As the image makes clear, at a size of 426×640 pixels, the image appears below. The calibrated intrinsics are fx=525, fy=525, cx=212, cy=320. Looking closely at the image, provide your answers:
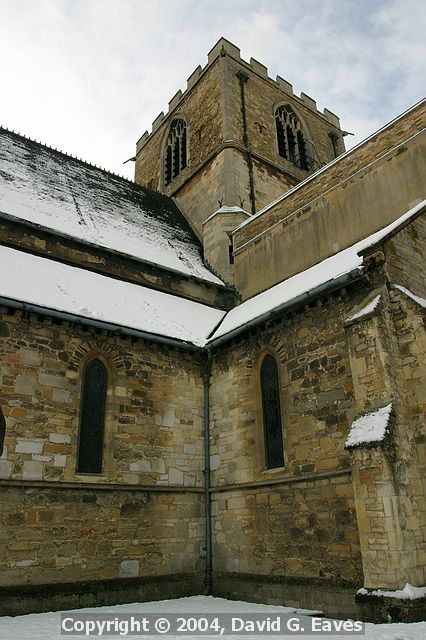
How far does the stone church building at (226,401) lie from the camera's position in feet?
28.2

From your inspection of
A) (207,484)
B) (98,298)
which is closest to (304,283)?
(98,298)

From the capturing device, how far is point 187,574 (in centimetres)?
1084

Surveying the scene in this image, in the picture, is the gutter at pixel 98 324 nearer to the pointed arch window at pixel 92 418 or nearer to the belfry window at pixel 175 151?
the pointed arch window at pixel 92 418

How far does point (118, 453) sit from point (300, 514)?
3758 millimetres

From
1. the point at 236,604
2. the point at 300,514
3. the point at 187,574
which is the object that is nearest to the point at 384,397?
the point at 300,514

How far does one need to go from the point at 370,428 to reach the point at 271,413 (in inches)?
122

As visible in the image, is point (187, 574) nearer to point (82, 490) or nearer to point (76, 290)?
point (82, 490)

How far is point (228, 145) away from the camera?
19.3m

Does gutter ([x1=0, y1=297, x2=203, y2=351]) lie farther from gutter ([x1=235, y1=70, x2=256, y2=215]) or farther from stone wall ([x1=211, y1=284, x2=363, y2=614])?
gutter ([x1=235, y1=70, x2=256, y2=215])

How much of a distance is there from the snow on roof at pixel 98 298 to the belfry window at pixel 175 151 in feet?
33.6

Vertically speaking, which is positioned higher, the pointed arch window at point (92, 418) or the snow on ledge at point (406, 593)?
the pointed arch window at point (92, 418)

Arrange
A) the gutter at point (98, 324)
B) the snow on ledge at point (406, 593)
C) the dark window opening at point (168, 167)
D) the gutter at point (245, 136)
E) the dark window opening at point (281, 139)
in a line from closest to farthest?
the snow on ledge at point (406, 593), the gutter at point (98, 324), the gutter at point (245, 136), the dark window opening at point (281, 139), the dark window opening at point (168, 167)

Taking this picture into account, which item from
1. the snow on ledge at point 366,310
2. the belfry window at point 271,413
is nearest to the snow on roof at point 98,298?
the belfry window at point 271,413

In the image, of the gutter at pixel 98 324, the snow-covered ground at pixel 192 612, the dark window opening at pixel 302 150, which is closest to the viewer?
the snow-covered ground at pixel 192 612
